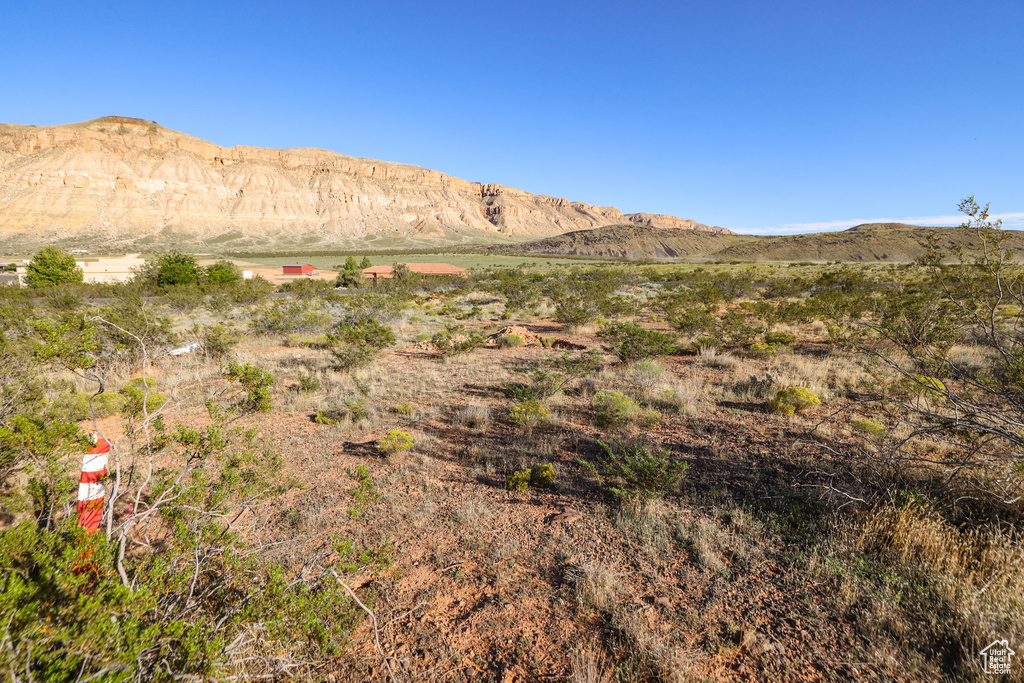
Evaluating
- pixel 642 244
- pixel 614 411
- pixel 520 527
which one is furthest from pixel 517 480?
pixel 642 244

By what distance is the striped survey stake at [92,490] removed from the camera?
93.1 inches

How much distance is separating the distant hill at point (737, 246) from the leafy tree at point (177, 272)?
82.5 metres

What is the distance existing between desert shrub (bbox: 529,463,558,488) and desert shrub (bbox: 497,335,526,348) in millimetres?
7717

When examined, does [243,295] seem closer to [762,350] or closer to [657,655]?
[762,350]

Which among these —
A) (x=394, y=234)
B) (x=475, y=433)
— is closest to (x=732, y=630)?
(x=475, y=433)

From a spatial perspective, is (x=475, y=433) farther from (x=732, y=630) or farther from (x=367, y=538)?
(x=732, y=630)

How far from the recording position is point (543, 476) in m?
4.78

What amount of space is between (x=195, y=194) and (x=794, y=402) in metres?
138

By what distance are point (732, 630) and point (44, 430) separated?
5183 mm

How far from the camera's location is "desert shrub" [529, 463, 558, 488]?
4781mm

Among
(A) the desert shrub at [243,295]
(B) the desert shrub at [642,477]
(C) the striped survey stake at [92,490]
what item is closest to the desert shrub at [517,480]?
(B) the desert shrub at [642,477]

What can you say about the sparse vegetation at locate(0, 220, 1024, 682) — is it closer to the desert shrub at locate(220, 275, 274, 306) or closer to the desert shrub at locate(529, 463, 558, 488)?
the desert shrub at locate(529, 463, 558, 488)

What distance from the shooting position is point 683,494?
4480 millimetres

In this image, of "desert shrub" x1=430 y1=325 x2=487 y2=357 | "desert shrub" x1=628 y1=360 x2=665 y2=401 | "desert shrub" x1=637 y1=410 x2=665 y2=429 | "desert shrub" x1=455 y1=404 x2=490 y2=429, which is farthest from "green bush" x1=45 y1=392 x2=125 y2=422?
"desert shrub" x1=628 y1=360 x2=665 y2=401
